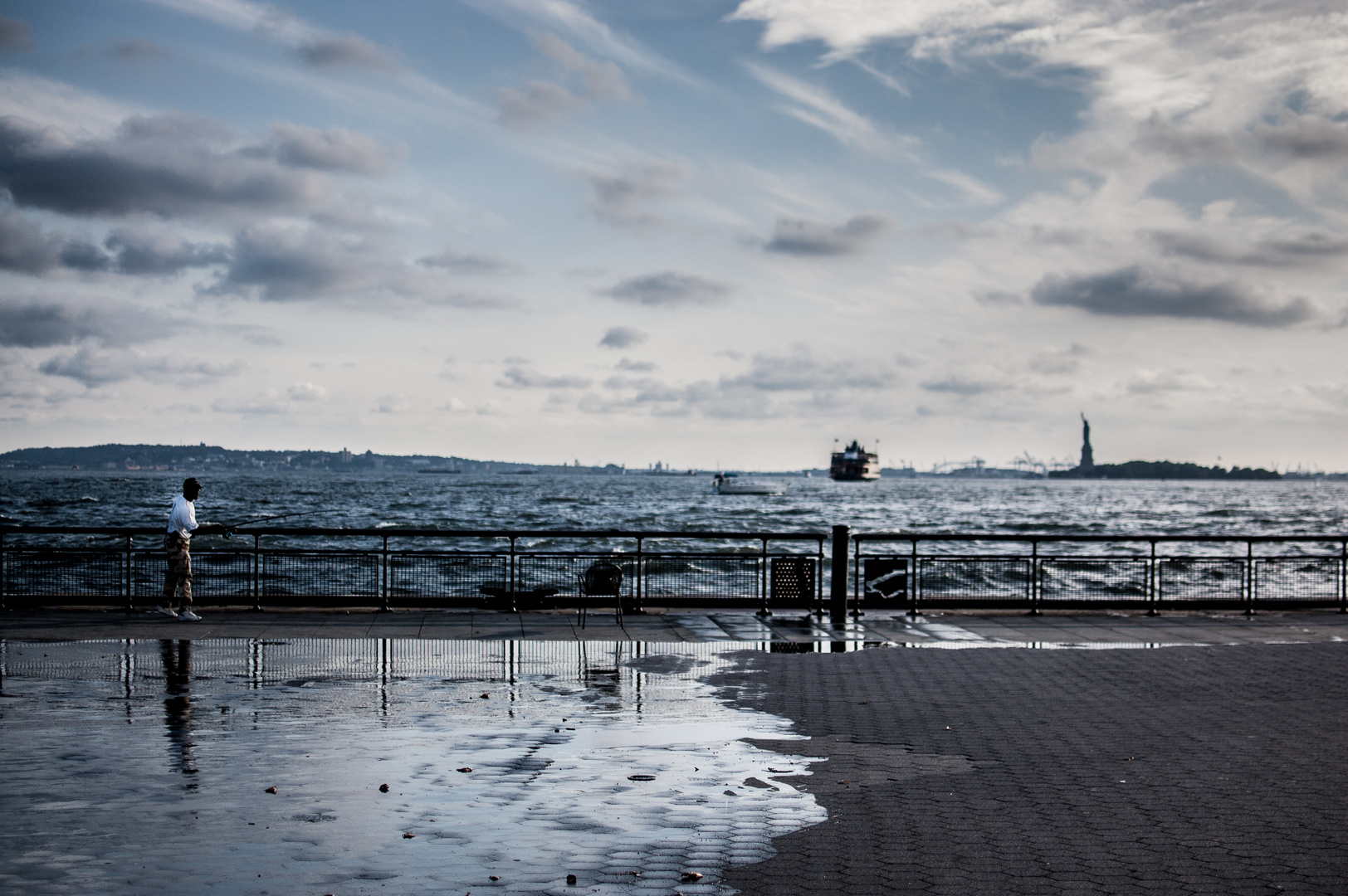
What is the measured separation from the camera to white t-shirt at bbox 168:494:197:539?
16.3m

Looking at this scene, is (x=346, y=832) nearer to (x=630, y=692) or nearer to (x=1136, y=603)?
(x=630, y=692)

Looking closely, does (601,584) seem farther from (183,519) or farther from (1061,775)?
(1061,775)

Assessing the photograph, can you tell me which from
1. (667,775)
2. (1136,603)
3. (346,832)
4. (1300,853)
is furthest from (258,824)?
(1136,603)

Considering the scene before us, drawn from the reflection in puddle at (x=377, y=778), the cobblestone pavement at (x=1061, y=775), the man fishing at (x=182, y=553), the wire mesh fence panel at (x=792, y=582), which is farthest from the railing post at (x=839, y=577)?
the man fishing at (x=182, y=553)

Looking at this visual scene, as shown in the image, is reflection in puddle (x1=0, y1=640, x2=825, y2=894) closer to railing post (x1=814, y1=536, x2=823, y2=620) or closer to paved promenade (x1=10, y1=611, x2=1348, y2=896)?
paved promenade (x1=10, y1=611, x2=1348, y2=896)

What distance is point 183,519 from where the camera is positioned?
1634 cm

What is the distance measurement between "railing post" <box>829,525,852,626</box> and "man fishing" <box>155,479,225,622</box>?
9.00 metres

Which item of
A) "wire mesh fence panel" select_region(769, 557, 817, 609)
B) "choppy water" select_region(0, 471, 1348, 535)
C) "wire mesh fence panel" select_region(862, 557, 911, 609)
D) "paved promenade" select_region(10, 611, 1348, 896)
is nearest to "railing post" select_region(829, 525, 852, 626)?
"paved promenade" select_region(10, 611, 1348, 896)

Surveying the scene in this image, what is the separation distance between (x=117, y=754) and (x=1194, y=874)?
7.09 meters

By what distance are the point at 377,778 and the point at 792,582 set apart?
11502mm

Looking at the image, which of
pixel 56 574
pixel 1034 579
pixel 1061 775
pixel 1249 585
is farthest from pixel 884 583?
pixel 56 574

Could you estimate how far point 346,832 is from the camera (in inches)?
256

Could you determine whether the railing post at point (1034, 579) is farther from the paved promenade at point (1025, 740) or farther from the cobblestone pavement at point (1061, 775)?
the cobblestone pavement at point (1061, 775)

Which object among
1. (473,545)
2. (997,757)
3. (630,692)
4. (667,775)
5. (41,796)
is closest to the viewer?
(41,796)
